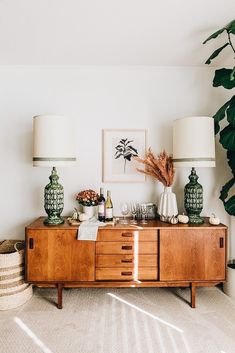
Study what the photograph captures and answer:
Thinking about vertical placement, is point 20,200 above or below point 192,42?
below

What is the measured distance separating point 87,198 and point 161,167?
0.77 meters

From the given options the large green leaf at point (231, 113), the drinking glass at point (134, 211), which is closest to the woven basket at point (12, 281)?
the drinking glass at point (134, 211)

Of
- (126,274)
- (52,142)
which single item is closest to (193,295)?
(126,274)

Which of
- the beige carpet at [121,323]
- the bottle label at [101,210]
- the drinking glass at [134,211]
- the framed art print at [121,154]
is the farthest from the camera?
the framed art print at [121,154]

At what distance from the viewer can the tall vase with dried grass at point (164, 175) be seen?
2.62m

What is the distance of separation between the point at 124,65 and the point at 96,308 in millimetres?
2383

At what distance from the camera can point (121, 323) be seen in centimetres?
221

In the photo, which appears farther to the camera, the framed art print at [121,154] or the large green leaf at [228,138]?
the framed art print at [121,154]

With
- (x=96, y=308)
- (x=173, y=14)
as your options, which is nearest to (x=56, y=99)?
(x=173, y=14)

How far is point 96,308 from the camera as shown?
8.00ft

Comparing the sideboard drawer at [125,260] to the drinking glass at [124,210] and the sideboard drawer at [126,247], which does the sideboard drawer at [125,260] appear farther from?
the drinking glass at [124,210]

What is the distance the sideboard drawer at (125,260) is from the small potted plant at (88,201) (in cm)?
45

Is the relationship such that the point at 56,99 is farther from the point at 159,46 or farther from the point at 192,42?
the point at 192,42

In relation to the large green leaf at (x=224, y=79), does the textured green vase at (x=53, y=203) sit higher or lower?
lower
